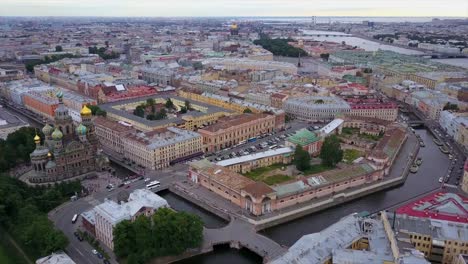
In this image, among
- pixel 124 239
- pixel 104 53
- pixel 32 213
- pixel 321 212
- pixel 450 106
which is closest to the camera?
pixel 124 239

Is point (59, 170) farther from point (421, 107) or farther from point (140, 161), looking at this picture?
point (421, 107)

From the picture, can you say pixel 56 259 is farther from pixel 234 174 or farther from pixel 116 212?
pixel 234 174

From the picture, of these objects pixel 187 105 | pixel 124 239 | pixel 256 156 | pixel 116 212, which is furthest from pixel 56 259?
pixel 187 105

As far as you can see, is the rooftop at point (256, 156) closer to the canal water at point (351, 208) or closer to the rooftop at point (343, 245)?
the canal water at point (351, 208)

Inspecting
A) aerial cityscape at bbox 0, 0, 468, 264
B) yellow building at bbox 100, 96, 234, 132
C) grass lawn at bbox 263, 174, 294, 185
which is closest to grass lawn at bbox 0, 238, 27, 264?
aerial cityscape at bbox 0, 0, 468, 264

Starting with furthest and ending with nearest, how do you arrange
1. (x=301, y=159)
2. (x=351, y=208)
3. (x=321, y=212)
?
1. (x=301, y=159)
2. (x=351, y=208)
3. (x=321, y=212)

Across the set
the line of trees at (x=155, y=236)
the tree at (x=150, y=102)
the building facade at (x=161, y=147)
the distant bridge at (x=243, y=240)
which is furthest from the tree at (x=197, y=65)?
the line of trees at (x=155, y=236)

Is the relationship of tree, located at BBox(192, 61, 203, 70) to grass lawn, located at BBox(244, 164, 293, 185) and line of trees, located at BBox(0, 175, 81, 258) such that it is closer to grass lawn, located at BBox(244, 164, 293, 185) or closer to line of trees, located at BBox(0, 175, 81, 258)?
grass lawn, located at BBox(244, 164, 293, 185)

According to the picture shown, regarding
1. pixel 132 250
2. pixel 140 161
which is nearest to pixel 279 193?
pixel 132 250
